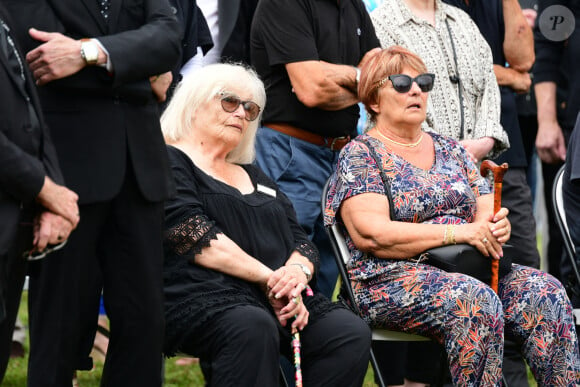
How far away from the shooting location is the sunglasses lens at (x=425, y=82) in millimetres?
4715

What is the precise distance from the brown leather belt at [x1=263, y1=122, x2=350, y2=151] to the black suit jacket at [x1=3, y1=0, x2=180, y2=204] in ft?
5.12

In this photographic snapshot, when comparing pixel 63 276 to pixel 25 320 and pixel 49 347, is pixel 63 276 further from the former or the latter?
pixel 25 320

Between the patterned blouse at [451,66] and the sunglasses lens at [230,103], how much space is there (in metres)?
1.20

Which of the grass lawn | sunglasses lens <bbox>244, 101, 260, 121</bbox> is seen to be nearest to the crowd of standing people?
sunglasses lens <bbox>244, 101, 260, 121</bbox>

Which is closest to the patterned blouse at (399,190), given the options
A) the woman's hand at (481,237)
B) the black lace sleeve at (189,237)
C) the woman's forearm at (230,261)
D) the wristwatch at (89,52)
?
the woman's hand at (481,237)

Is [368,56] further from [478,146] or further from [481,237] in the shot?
[481,237]

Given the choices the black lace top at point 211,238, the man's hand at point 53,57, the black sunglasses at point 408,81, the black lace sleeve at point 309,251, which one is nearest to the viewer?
the man's hand at point 53,57

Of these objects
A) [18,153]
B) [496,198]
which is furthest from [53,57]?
[496,198]

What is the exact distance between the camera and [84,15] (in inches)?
131

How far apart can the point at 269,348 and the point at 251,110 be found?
1107mm

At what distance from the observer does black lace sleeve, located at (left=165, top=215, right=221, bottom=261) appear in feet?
13.1

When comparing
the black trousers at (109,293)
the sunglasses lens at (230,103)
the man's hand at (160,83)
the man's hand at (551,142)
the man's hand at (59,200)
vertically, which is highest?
the man's hand at (160,83)

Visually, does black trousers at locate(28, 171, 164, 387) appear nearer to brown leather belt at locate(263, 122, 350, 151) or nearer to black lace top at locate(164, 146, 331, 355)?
black lace top at locate(164, 146, 331, 355)

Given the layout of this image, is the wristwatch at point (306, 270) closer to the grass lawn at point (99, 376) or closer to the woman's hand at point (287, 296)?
the woman's hand at point (287, 296)
